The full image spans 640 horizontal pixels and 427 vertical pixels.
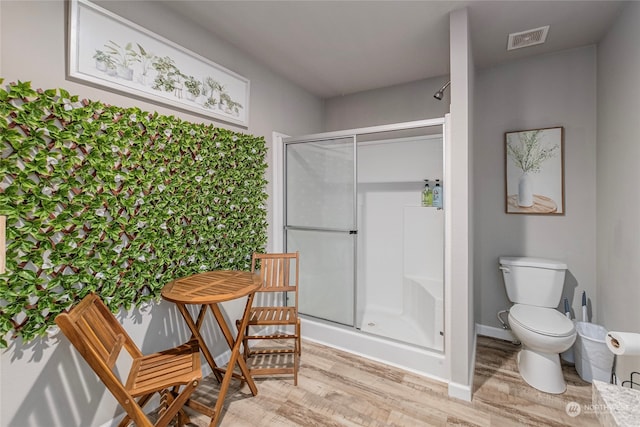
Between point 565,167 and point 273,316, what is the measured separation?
274 cm

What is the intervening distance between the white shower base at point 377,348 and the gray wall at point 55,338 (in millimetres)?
1191

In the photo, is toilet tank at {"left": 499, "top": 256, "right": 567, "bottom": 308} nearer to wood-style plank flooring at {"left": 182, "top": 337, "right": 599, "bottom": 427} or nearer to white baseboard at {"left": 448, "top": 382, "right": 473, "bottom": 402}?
wood-style plank flooring at {"left": 182, "top": 337, "right": 599, "bottom": 427}

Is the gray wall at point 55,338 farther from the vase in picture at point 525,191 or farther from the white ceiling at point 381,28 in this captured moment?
the vase in picture at point 525,191

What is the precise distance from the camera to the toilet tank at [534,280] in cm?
238

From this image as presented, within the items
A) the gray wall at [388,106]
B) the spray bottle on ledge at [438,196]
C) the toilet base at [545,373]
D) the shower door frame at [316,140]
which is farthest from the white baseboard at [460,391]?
the gray wall at [388,106]

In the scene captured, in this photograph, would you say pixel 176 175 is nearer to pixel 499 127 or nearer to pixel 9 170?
pixel 9 170

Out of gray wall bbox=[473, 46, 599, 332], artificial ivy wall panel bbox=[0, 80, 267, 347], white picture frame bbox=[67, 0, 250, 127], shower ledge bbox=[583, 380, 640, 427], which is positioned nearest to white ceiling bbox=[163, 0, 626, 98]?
gray wall bbox=[473, 46, 599, 332]

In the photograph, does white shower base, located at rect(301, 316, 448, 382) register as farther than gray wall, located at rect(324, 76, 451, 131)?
No

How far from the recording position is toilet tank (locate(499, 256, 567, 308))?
93.6 inches

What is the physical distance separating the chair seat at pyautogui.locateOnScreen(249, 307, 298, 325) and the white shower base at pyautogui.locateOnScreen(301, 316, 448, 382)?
0.52 metres

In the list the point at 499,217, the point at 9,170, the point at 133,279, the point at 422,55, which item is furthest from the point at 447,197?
the point at 9,170

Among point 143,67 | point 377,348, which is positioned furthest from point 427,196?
point 143,67

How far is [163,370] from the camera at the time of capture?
1503 mm

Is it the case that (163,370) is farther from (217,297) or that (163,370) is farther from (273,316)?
(273,316)
